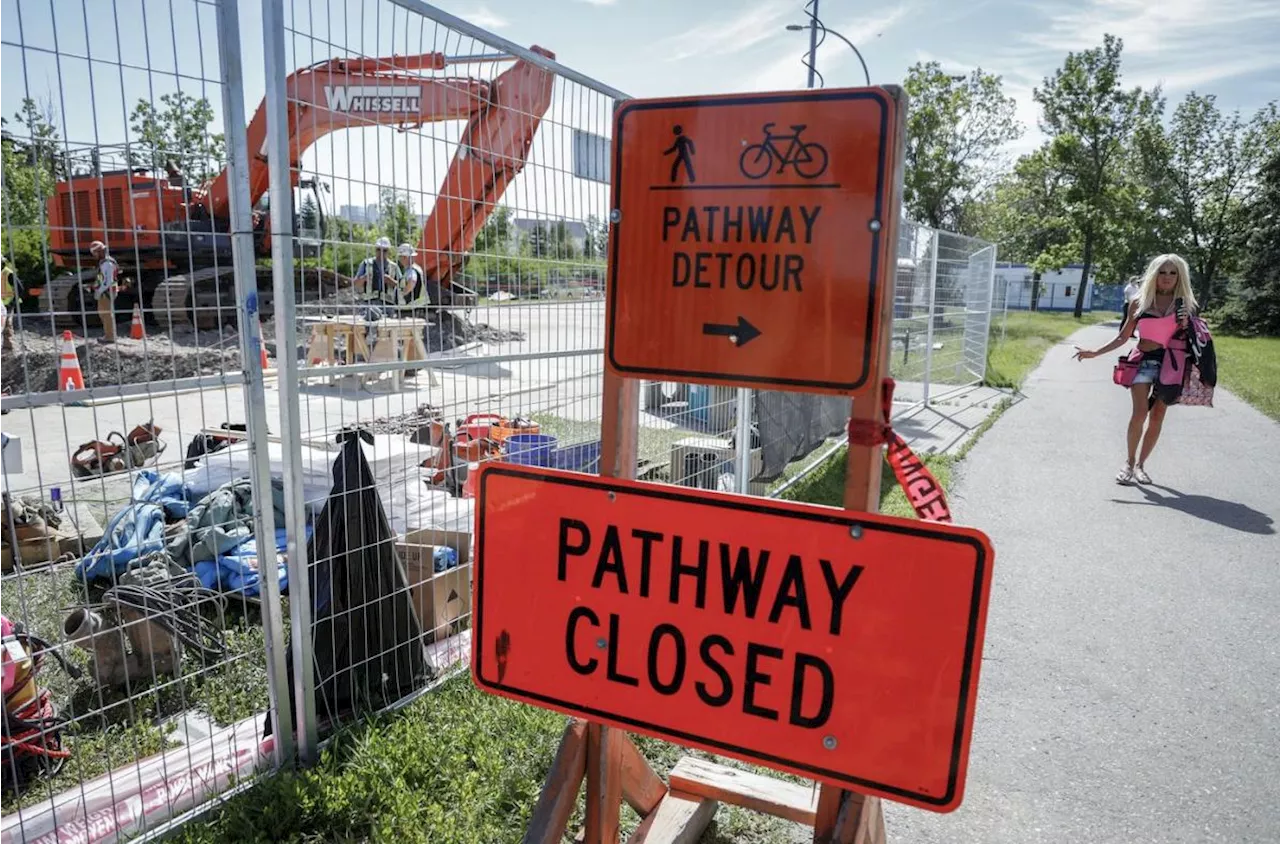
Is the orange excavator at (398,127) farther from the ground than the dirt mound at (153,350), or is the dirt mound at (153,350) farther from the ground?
the orange excavator at (398,127)

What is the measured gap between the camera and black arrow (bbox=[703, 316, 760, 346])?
165 centimetres

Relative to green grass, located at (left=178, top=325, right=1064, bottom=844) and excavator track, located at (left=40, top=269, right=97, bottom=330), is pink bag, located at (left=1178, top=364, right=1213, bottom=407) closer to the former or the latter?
green grass, located at (left=178, top=325, right=1064, bottom=844)

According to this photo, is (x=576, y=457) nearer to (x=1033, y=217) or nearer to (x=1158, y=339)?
(x=1158, y=339)

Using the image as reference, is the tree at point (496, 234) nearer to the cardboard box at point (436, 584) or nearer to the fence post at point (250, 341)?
the fence post at point (250, 341)

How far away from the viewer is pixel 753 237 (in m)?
1.64

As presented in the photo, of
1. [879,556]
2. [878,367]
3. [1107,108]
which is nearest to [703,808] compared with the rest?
[879,556]

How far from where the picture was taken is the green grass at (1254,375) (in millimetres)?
13016

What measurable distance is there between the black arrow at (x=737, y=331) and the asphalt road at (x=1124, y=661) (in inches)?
80.5

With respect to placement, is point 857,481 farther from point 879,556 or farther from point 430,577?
point 430,577

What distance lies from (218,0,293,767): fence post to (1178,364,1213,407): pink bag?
695 centimetres

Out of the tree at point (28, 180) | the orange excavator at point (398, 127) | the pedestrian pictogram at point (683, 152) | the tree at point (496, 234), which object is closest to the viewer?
the pedestrian pictogram at point (683, 152)

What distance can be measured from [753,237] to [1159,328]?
21.5 ft

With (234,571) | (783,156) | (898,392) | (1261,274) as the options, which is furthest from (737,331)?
(1261,274)

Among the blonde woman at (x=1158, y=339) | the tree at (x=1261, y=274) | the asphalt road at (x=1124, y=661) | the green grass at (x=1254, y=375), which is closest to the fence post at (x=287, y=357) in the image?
the asphalt road at (x=1124, y=661)
